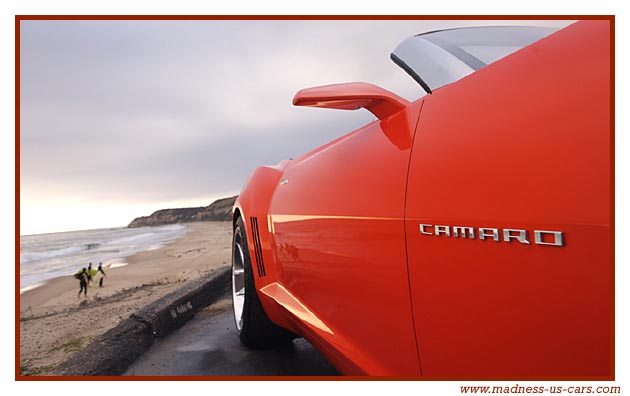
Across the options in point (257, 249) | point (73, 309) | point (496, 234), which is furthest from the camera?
point (73, 309)

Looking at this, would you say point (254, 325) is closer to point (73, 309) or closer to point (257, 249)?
point (257, 249)

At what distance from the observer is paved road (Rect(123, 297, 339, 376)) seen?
2363mm

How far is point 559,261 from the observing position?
2.28 ft

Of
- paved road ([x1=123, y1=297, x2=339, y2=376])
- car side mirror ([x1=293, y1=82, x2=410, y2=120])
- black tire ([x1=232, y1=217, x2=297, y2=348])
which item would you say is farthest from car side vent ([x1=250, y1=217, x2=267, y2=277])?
car side mirror ([x1=293, y1=82, x2=410, y2=120])

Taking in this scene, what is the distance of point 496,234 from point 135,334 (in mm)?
2531

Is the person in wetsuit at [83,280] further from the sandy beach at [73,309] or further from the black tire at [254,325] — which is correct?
the black tire at [254,325]

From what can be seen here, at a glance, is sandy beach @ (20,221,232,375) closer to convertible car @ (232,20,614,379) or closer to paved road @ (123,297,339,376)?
paved road @ (123,297,339,376)

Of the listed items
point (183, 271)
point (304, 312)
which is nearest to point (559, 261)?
point (304, 312)

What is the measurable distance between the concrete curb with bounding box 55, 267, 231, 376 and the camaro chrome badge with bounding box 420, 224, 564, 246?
207 centimetres

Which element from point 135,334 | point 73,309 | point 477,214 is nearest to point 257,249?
point 135,334

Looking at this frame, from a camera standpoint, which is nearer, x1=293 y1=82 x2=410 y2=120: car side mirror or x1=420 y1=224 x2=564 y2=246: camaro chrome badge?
x1=420 y1=224 x2=564 y2=246: camaro chrome badge

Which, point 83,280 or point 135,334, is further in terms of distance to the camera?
point 83,280

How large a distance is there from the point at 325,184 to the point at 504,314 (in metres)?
0.89

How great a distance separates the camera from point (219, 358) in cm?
255
